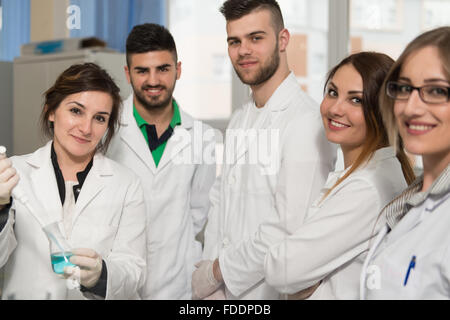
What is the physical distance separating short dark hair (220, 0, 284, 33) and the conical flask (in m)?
0.65

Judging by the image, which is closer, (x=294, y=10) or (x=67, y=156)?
(x=67, y=156)

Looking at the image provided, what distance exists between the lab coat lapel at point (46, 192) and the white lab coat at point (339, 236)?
0.50 m

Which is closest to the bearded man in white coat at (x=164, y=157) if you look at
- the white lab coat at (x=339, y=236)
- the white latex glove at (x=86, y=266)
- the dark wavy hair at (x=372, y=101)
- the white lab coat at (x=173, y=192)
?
the white lab coat at (x=173, y=192)

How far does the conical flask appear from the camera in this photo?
42.0 inches

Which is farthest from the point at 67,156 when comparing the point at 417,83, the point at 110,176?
the point at 417,83

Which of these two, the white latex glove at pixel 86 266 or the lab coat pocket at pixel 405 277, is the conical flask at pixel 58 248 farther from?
the lab coat pocket at pixel 405 277

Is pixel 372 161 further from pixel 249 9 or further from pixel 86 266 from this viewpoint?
pixel 86 266

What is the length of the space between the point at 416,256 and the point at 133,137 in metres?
0.67

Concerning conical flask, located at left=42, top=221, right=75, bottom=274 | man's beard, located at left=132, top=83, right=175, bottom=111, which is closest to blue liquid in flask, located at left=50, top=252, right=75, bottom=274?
conical flask, located at left=42, top=221, right=75, bottom=274

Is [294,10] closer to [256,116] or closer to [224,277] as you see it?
[256,116]

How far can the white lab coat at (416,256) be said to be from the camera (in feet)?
2.83

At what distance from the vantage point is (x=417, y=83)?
92 centimetres

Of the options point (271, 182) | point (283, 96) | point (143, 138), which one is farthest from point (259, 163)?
point (143, 138)

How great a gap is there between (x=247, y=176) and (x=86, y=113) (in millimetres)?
409
